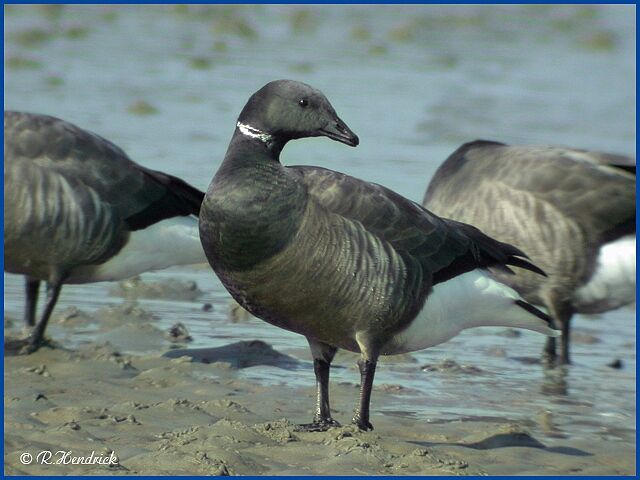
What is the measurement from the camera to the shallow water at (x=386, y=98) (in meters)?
9.30

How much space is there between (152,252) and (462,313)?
2784 millimetres

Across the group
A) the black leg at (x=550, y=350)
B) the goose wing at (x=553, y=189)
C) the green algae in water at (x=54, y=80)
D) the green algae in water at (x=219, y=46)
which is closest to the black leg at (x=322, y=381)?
the black leg at (x=550, y=350)

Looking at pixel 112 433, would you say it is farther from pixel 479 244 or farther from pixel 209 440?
pixel 479 244

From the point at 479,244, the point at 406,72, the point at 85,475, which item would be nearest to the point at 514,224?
the point at 479,244

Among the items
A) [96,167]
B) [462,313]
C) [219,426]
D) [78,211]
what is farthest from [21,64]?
[219,426]

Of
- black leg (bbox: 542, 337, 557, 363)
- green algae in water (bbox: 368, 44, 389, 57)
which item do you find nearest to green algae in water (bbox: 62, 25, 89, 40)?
green algae in water (bbox: 368, 44, 389, 57)

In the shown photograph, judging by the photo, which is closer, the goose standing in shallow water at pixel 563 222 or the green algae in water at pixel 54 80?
the goose standing in shallow water at pixel 563 222

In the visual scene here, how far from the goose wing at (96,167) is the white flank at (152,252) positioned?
0.08 m

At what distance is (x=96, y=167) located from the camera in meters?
9.65

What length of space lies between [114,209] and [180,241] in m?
0.59

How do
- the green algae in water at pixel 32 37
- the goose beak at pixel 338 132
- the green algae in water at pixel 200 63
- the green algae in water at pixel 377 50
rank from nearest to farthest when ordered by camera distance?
the goose beak at pixel 338 132
the green algae in water at pixel 200 63
the green algae in water at pixel 32 37
the green algae in water at pixel 377 50

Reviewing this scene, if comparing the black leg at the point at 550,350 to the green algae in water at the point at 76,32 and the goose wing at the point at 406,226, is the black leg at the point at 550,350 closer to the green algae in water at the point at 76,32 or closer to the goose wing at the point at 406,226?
the goose wing at the point at 406,226

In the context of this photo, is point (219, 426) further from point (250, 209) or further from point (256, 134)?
point (256, 134)

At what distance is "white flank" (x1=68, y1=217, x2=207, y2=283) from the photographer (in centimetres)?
977
